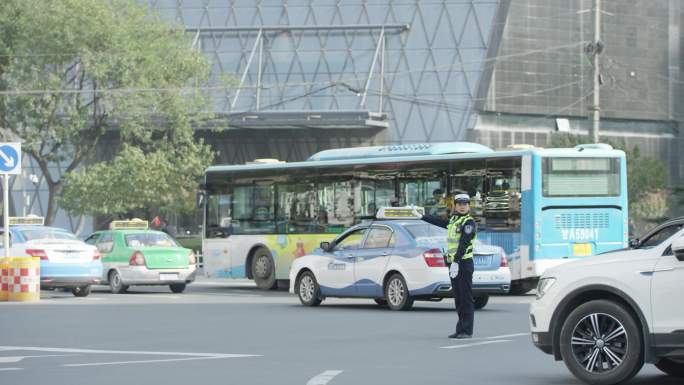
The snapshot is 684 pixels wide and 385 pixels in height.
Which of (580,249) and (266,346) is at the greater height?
(580,249)

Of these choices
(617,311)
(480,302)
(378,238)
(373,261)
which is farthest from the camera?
(480,302)

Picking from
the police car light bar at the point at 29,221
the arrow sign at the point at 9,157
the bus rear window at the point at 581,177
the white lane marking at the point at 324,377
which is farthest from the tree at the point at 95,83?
the white lane marking at the point at 324,377

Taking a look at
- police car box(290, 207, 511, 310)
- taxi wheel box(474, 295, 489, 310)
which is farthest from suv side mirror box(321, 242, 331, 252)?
taxi wheel box(474, 295, 489, 310)

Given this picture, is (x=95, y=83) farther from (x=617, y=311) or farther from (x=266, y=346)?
(x=617, y=311)

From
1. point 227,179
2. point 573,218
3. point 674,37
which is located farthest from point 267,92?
point 573,218

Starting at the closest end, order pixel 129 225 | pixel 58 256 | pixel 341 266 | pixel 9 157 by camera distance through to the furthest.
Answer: pixel 341 266 < pixel 9 157 < pixel 58 256 < pixel 129 225

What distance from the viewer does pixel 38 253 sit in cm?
2866

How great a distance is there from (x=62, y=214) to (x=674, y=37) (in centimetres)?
3625

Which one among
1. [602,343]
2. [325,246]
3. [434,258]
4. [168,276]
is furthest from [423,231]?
Result: [602,343]

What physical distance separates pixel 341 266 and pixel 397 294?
151cm

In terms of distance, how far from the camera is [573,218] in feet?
91.1

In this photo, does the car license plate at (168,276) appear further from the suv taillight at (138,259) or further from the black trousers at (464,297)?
the black trousers at (464,297)

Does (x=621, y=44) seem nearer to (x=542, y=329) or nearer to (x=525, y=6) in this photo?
(x=525, y=6)

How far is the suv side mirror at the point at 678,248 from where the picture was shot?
424 inches
